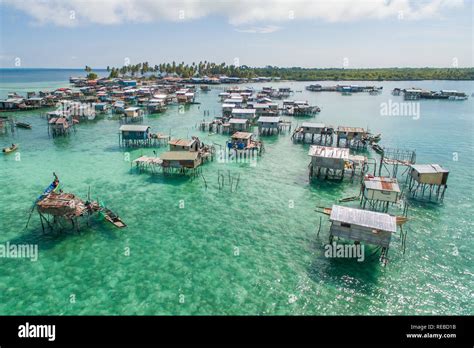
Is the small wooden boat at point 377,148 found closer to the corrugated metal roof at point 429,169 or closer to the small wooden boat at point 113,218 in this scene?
the corrugated metal roof at point 429,169

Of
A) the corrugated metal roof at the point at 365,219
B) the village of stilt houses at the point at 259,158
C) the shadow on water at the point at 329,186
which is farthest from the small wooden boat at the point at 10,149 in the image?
the corrugated metal roof at the point at 365,219

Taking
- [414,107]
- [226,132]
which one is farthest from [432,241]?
[414,107]

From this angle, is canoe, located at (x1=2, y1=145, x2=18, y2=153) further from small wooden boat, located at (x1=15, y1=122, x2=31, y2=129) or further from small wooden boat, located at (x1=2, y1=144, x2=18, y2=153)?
small wooden boat, located at (x1=15, y1=122, x2=31, y2=129)

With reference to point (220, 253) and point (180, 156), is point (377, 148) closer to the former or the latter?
point (180, 156)

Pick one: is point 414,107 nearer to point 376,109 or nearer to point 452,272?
point 376,109

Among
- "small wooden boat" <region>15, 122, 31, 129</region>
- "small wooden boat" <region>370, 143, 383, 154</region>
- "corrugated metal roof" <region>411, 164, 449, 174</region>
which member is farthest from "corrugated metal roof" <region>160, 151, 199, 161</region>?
"small wooden boat" <region>15, 122, 31, 129</region>

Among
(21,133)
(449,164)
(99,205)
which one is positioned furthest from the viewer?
(21,133)
